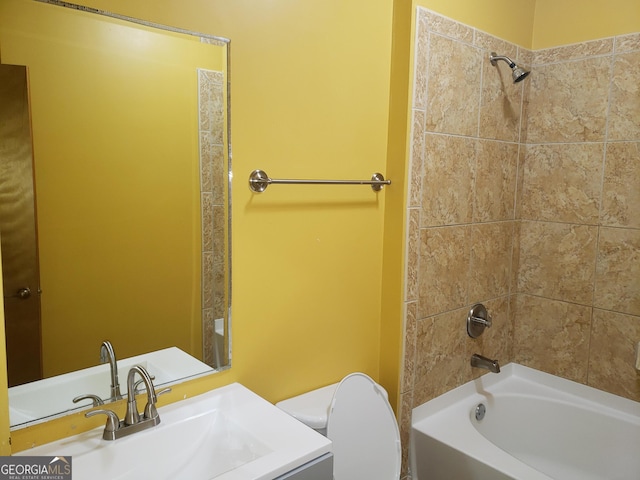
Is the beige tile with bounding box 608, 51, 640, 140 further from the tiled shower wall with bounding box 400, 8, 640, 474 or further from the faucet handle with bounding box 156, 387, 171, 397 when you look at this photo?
the faucet handle with bounding box 156, 387, 171, 397

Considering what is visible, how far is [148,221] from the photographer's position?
4.44 feet

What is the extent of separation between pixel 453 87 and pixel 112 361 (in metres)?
1.60

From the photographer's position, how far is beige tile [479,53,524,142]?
2119mm

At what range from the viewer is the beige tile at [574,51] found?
6.93 ft

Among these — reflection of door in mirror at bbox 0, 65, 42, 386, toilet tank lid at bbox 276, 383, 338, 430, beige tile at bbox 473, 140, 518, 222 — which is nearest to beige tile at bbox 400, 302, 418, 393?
toilet tank lid at bbox 276, 383, 338, 430

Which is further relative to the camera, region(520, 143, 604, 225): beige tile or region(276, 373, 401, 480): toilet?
region(520, 143, 604, 225): beige tile

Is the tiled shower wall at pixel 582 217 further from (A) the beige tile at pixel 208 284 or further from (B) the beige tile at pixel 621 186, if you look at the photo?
(A) the beige tile at pixel 208 284

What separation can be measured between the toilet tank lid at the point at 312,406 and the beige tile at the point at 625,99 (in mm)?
1644

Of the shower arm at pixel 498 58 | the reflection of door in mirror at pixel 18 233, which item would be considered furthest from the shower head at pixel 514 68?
the reflection of door in mirror at pixel 18 233

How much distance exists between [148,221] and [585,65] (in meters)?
2.01

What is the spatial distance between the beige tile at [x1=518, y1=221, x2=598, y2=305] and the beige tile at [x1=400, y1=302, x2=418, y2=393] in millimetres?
831

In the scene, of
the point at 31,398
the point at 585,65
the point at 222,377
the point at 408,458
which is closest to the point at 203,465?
the point at 222,377

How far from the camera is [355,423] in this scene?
1691mm

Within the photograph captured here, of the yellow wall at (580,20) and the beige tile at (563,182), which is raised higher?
the yellow wall at (580,20)
